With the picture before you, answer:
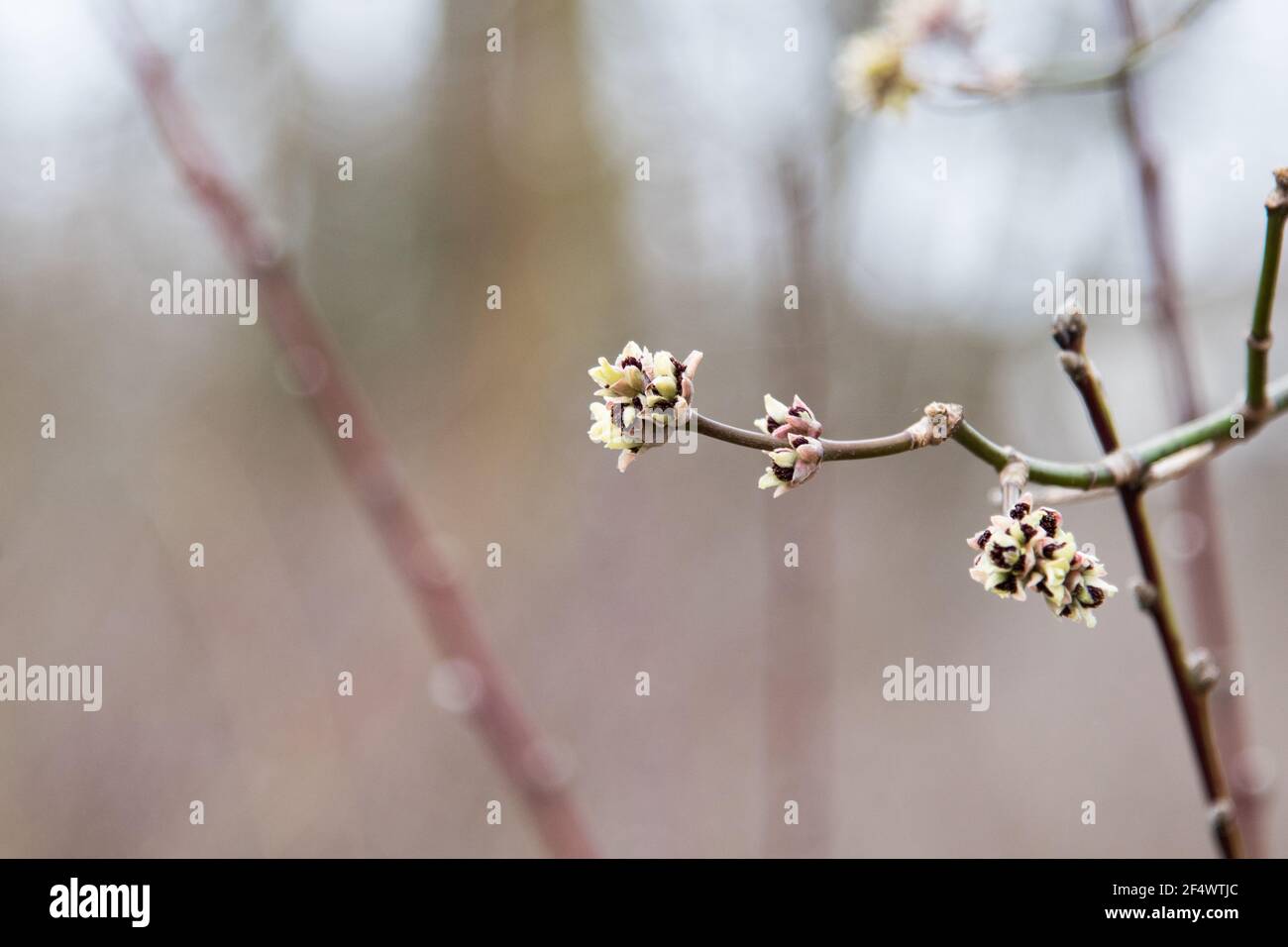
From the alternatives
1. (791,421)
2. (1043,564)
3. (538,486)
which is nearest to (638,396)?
(791,421)

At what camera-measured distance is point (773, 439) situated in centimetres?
71

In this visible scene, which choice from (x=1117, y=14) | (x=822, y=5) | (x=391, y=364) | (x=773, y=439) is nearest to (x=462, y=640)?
(x=773, y=439)

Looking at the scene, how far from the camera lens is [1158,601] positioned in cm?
87

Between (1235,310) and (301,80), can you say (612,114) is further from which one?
(1235,310)

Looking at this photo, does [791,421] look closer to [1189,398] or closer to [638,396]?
[638,396]

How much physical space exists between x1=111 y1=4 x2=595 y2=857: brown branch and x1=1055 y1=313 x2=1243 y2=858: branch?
88 centimetres

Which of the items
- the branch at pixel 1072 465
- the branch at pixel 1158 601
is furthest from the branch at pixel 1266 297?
the branch at pixel 1158 601

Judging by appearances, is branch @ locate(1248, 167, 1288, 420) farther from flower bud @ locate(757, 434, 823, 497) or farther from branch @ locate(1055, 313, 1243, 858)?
flower bud @ locate(757, 434, 823, 497)

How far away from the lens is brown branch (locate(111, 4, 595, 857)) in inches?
51.6

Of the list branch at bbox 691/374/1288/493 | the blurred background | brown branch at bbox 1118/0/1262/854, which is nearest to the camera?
branch at bbox 691/374/1288/493

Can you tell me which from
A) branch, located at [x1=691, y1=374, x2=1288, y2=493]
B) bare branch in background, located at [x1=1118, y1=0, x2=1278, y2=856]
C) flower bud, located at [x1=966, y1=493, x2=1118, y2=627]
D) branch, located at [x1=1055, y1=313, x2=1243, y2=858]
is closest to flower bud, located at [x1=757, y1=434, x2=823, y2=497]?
branch, located at [x1=691, y1=374, x2=1288, y2=493]

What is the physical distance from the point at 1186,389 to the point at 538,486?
17.9ft

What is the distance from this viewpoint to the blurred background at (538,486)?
15.3 feet

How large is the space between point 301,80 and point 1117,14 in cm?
662
